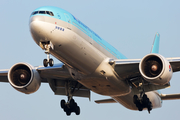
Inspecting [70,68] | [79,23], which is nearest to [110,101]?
[70,68]

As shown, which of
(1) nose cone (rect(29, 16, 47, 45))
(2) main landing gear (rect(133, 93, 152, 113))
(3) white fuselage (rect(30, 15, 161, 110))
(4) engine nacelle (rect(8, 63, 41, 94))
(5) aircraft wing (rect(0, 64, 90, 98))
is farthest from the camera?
(2) main landing gear (rect(133, 93, 152, 113))

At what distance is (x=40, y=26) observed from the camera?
2295cm

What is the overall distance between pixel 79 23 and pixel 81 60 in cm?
247

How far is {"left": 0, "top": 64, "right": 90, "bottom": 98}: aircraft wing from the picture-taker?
29.0 metres

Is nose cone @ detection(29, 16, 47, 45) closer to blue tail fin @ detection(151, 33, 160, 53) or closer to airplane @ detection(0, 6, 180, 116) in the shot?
airplane @ detection(0, 6, 180, 116)

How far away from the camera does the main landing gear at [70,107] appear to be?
3186 cm

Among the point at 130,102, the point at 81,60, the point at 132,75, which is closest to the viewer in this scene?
the point at 81,60

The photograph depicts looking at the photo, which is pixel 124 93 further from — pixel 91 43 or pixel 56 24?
pixel 56 24

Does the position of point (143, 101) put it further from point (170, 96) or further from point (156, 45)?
point (156, 45)

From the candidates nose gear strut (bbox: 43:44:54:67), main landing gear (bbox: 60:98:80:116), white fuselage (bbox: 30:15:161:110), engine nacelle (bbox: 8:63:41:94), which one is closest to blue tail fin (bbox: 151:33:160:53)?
white fuselage (bbox: 30:15:161:110)

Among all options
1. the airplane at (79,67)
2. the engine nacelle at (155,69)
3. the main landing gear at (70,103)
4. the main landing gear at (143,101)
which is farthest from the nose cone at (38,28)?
the main landing gear at (143,101)

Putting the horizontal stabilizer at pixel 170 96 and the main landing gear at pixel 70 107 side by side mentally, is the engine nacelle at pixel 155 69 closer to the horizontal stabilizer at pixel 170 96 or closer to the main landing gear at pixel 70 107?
the horizontal stabilizer at pixel 170 96

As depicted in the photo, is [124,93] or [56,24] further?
[124,93]

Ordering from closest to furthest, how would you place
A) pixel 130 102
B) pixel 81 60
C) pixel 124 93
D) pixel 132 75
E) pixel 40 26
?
pixel 40 26
pixel 81 60
pixel 132 75
pixel 124 93
pixel 130 102
